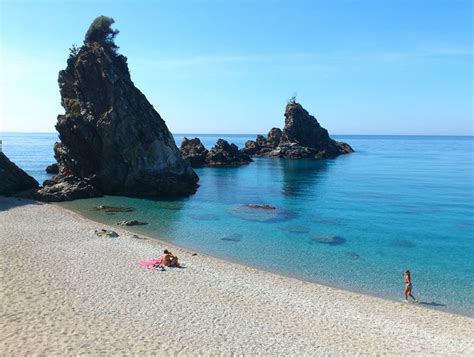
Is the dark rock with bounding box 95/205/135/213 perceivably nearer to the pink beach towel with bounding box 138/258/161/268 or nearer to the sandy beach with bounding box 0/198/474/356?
the sandy beach with bounding box 0/198/474/356

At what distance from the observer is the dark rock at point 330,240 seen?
35.4 m

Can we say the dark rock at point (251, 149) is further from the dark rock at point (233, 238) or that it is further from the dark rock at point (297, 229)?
the dark rock at point (233, 238)

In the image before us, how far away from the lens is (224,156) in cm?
10788

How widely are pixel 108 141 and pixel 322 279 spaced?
40.9m

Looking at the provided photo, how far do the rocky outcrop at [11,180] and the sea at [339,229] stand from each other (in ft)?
28.6

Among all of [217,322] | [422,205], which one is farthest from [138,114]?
[217,322]

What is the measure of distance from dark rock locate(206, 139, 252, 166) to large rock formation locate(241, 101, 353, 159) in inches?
754

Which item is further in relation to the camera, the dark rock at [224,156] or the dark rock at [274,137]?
the dark rock at [274,137]

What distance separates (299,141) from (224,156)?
34.7 m

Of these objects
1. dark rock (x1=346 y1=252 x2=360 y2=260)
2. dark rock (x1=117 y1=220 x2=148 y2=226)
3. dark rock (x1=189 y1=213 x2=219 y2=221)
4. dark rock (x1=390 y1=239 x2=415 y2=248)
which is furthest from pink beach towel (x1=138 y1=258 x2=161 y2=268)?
dark rock (x1=390 y1=239 x2=415 y2=248)

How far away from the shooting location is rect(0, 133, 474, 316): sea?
27.4 m

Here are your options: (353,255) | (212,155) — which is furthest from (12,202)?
(212,155)

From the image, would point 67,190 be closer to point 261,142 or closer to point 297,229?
point 297,229

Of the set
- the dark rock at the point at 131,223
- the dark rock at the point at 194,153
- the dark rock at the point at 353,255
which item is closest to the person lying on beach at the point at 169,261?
the dark rock at the point at 353,255
